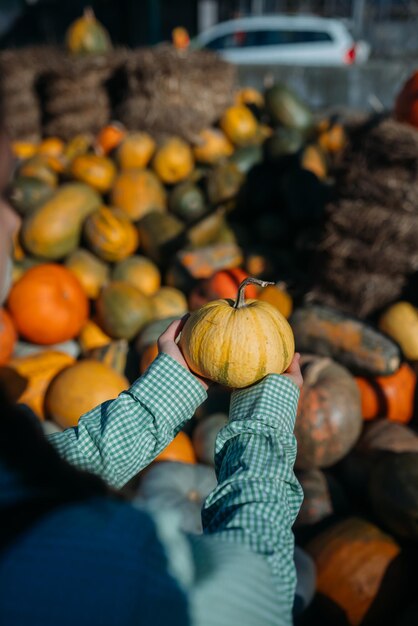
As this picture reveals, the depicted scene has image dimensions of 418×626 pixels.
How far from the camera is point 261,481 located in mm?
1304

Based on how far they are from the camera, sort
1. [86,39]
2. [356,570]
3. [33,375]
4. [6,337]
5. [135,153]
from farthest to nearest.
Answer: [86,39]
[135,153]
[6,337]
[33,375]
[356,570]

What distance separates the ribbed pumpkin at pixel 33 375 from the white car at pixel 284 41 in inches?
442

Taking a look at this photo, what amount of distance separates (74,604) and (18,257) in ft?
13.5

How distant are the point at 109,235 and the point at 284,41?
11486mm

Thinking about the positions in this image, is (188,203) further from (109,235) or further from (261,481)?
(261,481)

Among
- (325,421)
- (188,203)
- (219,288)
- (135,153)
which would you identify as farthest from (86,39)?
(325,421)

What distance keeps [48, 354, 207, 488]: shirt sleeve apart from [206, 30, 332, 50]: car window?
45.4ft

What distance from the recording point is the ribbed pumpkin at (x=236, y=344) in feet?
5.46

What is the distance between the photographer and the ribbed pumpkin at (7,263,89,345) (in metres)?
3.73

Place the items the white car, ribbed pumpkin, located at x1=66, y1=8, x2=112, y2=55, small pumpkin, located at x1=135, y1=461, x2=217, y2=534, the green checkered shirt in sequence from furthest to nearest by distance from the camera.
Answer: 1. the white car
2. ribbed pumpkin, located at x1=66, y1=8, x2=112, y2=55
3. small pumpkin, located at x1=135, y1=461, x2=217, y2=534
4. the green checkered shirt

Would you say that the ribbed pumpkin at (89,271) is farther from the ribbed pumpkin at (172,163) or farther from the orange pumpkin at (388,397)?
the orange pumpkin at (388,397)

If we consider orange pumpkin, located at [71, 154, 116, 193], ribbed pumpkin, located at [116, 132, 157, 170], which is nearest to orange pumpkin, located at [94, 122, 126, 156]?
ribbed pumpkin, located at [116, 132, 157, 170]

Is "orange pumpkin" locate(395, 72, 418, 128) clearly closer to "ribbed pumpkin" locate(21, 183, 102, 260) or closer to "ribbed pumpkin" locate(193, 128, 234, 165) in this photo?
"ribbed pumpkin" locate(193, 128, 234, 165)

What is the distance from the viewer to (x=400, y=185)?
11.8 ft
